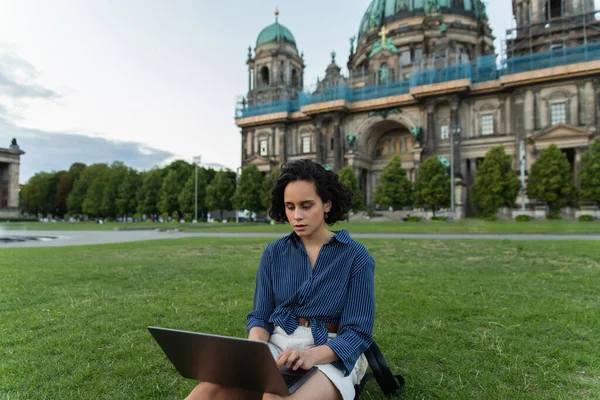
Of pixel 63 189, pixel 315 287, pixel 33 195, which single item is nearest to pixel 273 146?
pixel 63 189

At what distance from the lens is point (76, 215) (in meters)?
75.6

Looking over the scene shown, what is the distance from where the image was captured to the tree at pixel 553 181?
3800 cm

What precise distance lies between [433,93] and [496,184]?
14.9 metres

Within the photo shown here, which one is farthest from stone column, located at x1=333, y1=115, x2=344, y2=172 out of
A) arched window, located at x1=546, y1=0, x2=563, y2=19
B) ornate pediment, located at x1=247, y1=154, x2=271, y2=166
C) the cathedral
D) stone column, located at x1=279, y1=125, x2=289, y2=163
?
arched window, located at x1=546, y1=0, x2=563, y2=19

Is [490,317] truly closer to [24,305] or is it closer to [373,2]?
[24,305]

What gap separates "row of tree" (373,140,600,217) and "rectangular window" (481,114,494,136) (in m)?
7.89

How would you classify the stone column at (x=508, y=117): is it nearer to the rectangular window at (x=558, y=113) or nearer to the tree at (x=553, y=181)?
the rectangular window at (x=558, y=113)

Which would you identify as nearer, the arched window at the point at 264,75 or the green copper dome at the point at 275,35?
the green copper dome at the point at 275,35

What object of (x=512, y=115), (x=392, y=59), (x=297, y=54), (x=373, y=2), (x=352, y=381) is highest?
(x=373, y=2)

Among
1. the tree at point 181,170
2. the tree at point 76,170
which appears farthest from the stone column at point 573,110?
the tree at point 76,170

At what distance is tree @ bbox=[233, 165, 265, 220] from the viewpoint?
52.3 metres

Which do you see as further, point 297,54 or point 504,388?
point 297,54

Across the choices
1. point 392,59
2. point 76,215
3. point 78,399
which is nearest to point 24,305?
point 78,399

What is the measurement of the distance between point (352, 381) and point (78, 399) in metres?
2.08
